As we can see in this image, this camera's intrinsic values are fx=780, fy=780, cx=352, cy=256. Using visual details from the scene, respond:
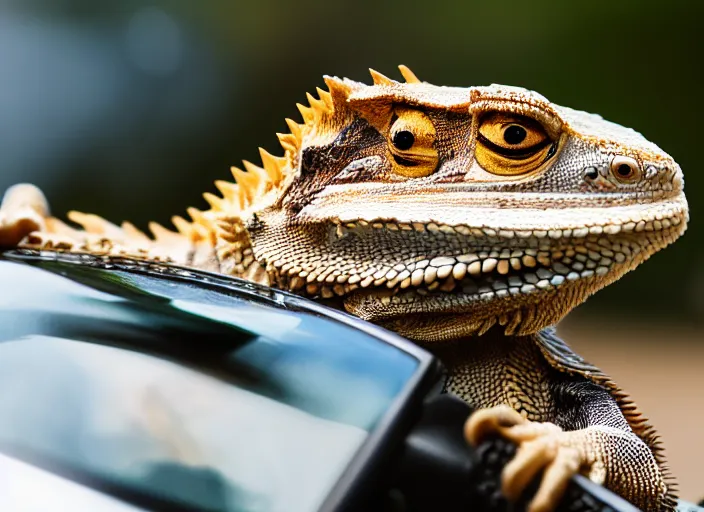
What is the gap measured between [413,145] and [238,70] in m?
2.62

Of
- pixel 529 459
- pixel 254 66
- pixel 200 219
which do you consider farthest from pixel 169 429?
pixel 254 66

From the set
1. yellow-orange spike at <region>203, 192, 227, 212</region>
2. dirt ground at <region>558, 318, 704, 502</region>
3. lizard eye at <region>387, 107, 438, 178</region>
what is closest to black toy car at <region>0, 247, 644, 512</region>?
lizard eye at <region>387, 107, 438, 178</region>

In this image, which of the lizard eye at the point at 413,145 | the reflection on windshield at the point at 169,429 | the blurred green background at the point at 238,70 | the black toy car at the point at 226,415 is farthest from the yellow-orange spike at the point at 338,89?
the blurred green background at the point at 238,70

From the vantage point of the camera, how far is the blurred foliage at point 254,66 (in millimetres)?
3480

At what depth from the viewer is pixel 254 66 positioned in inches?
140

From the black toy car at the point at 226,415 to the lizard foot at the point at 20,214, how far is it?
616 mm

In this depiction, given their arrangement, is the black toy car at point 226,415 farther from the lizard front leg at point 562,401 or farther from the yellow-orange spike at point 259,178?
the yellow-orange spike at point 259,178

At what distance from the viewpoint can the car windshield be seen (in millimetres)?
627

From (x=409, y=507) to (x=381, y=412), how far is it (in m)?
0.08

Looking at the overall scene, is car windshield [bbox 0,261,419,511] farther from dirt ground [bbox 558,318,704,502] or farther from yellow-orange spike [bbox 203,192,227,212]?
dirt ground [bbox 558,318,704,502]

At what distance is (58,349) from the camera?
760 millimetres

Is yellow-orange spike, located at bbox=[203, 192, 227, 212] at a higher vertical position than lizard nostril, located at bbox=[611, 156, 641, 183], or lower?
lower

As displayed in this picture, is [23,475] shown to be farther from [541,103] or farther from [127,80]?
[127,80]

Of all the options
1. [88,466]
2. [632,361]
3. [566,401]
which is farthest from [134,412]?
[632,361]
